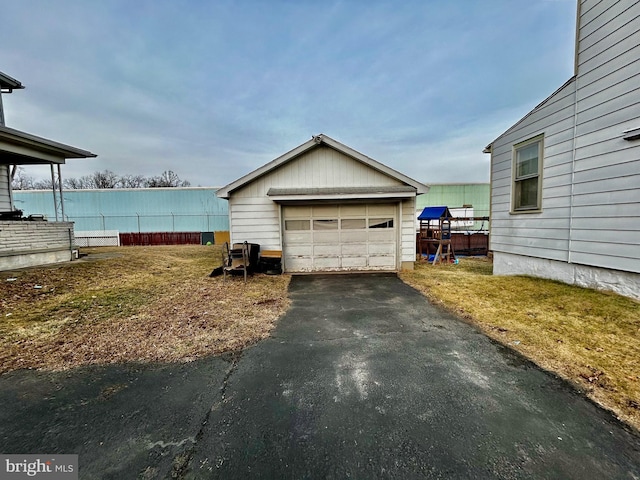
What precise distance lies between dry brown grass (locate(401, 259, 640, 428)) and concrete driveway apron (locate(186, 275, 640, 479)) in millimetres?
266

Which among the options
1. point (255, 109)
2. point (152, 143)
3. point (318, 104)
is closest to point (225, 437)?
point (318, 104)

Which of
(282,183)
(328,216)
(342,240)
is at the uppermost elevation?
(282,183)

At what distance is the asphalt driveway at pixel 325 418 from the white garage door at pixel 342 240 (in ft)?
17.7

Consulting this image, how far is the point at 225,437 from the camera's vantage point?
6.51 feet

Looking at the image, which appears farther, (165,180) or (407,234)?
(165,180)

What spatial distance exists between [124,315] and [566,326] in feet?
23.4

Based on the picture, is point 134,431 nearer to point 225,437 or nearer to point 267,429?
point 225,437

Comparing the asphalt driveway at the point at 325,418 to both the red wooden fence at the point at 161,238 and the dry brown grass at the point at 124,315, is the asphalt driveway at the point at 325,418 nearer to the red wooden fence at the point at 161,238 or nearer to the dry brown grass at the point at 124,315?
the dry brown grass at the point at 124,315

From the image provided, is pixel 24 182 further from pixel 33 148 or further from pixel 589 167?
pixel 589 167

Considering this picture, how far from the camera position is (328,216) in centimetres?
880

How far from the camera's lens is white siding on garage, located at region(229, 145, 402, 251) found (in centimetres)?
870

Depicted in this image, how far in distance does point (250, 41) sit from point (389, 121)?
11.3 metres

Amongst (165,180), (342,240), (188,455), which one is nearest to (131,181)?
(165,180)

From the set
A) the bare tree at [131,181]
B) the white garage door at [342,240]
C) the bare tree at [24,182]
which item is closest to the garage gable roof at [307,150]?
the white garage door at [342,240]
